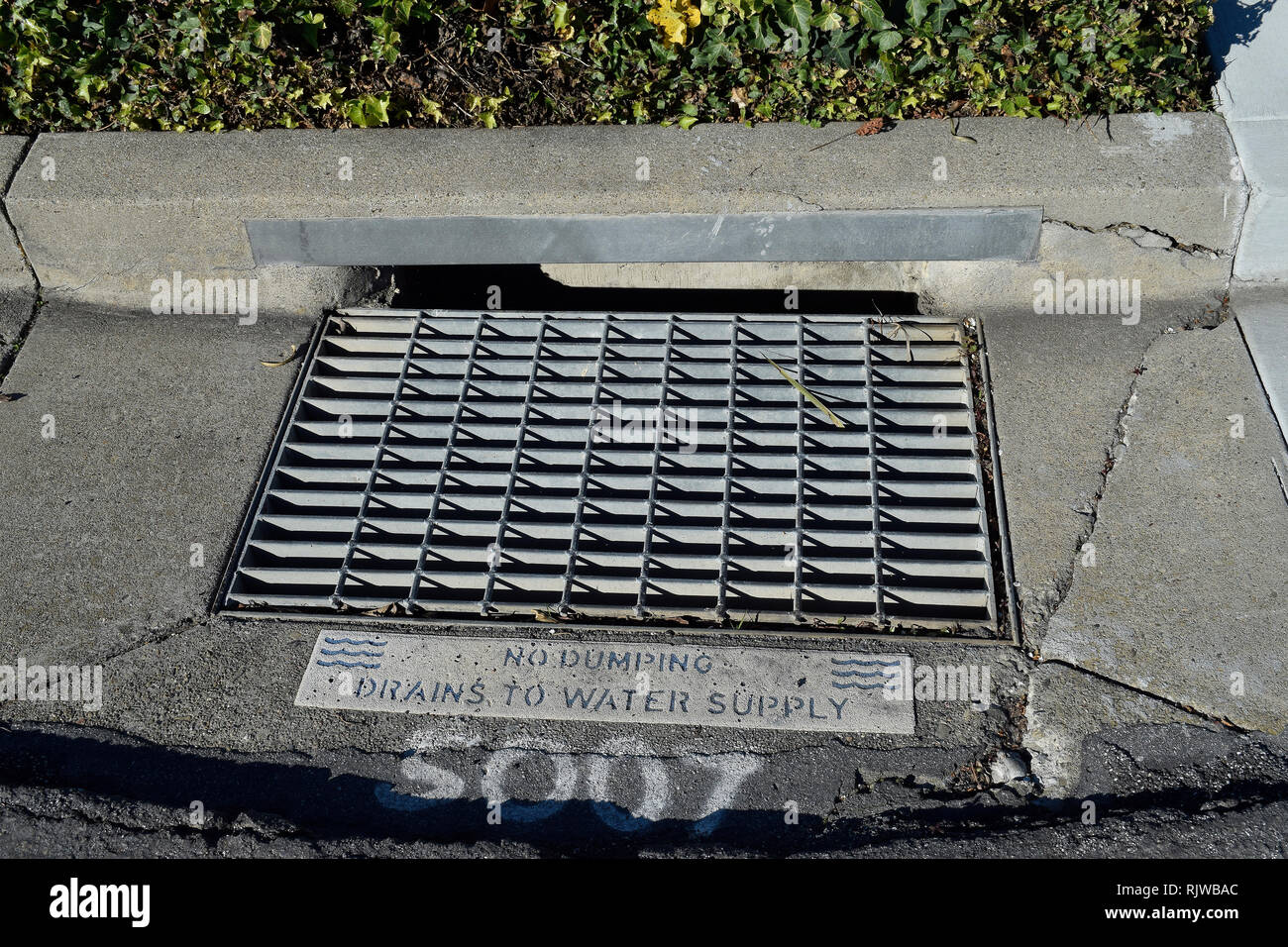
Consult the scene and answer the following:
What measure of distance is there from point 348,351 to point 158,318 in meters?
0.78

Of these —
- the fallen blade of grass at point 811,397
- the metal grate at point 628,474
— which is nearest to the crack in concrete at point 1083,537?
the metal grate at point 628,474

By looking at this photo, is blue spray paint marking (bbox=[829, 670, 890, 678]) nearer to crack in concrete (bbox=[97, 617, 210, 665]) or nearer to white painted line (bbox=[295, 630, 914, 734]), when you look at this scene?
white painted line (bbox=[295, 630, 914, 734])

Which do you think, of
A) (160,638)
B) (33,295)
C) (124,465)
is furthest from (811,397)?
(33,295)

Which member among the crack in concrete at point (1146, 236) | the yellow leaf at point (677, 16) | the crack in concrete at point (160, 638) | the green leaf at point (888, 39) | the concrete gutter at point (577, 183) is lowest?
the crack in concrete at point (160, 638)

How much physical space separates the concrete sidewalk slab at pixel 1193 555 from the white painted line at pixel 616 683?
1.81 feet

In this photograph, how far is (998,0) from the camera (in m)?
3.66

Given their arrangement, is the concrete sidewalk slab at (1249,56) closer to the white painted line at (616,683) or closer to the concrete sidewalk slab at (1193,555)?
the concrete sidewalk slab at (1193,555)

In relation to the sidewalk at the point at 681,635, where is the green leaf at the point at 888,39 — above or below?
above

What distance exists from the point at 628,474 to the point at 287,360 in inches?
55.3

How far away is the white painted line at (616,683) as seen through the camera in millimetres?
2750

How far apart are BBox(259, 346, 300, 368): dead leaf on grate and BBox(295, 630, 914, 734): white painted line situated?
1.27m

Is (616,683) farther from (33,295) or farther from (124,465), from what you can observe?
(33,295)

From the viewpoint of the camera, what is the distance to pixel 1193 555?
296 cm
